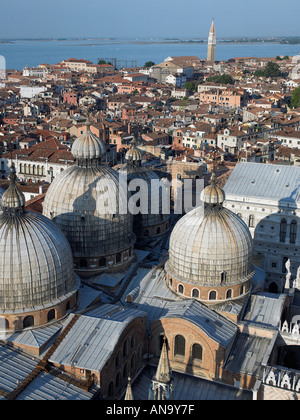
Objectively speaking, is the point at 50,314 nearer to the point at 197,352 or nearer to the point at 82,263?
the point at 82,263

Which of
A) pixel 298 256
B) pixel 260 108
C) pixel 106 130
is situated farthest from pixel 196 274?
pixel 260 108

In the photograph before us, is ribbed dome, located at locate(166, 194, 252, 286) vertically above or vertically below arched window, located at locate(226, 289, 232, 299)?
above

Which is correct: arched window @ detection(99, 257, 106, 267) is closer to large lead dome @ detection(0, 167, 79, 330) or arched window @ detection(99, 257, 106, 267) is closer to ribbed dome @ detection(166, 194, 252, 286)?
ribbed dome @ detection(166, 194, 252, 286)

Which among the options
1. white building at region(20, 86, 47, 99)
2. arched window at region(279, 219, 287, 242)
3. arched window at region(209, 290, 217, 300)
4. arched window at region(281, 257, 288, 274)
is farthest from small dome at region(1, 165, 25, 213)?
white building at region(20, 86, 47, 99)

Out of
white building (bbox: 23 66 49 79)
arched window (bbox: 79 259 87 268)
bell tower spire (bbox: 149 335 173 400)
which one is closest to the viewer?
bell tower spire (bbox: 149 335 173 400)

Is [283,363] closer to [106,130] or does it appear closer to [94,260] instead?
[94,260]

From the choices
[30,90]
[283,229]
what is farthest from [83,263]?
[30,90]

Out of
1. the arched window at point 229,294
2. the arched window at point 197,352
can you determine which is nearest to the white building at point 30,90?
the arched window at point 229,294

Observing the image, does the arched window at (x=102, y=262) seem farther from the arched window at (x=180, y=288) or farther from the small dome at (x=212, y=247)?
the arched window at (x=180, y=288)
